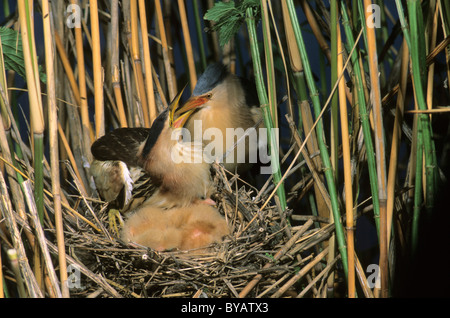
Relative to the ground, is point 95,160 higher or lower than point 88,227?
higher

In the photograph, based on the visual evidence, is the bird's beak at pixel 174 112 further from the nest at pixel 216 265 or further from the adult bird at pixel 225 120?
the nest at pixel 216 265

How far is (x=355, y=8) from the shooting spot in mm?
1127

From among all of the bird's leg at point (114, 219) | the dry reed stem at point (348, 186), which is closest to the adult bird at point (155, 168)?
the bird's leg at point (114, 219)

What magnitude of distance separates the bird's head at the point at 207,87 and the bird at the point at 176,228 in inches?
11.9

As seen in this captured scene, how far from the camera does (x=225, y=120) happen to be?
1.67 metres

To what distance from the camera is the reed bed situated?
99cm

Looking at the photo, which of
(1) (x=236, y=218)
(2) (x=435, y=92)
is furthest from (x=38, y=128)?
(2) (x=435, y=92)

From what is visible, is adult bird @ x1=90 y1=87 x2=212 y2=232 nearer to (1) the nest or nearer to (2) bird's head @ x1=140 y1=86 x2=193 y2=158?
(2) bird's head @ x1=140 y1=86 x2=193 y2=158

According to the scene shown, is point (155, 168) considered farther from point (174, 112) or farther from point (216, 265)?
point (216, 265)

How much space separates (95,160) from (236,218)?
470 millimetres

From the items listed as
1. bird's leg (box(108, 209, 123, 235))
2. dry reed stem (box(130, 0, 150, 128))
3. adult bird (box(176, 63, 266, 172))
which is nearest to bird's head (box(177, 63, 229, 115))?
adult bird (box(176, 63, 266, 172))

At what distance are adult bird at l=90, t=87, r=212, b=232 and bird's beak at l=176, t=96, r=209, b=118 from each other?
2 cm

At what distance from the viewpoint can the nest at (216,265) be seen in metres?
1.19
